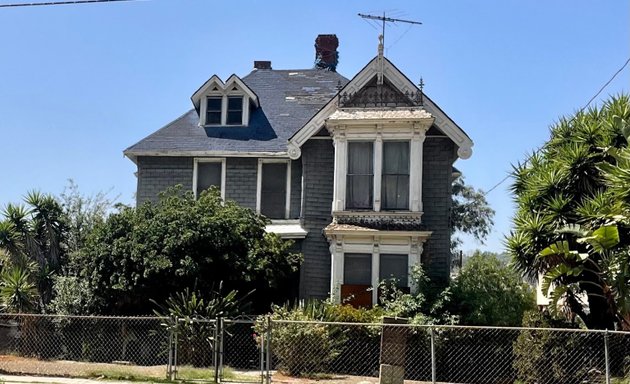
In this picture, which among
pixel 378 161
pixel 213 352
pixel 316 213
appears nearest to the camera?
pixel 213 352

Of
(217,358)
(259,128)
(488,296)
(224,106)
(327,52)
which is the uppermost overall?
(327,52)

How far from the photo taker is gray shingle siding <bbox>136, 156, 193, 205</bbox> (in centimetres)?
2280

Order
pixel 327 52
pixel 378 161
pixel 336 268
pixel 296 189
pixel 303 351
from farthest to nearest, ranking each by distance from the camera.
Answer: pixel 327 52 → pixel 296 189 → pixel 378 161 → pixel 336 268 → pixel 303 351

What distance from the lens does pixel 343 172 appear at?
20641mm

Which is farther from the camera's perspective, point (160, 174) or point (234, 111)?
point (234, 111)

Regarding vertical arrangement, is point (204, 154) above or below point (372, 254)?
above

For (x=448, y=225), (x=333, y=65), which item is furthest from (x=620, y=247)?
(x=333, y=65)

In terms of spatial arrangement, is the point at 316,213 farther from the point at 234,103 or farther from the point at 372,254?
the point at 234,103

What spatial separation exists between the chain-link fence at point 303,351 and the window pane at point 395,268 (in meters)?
3.32

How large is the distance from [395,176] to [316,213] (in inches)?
109

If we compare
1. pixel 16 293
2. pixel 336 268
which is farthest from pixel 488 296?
pixel 16 293

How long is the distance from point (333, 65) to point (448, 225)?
1080 cm

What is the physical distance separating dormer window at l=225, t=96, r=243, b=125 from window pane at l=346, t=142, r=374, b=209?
485cm

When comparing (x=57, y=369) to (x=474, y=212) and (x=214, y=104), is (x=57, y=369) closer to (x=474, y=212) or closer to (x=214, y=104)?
(x=214, y=104)
